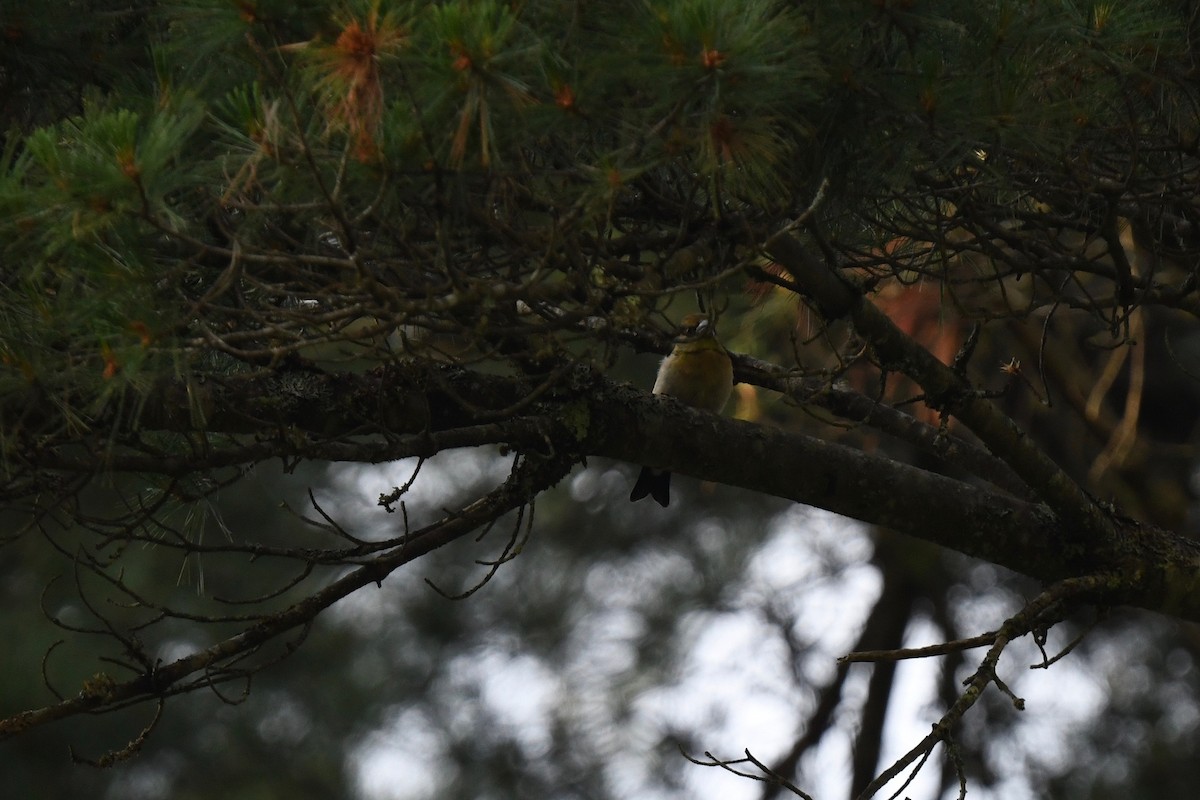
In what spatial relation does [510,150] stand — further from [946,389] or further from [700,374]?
[700,374]

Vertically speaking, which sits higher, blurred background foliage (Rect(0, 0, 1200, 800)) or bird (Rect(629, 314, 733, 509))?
bird (Rect(629, 314, 733, 509))

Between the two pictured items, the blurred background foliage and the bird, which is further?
the bird

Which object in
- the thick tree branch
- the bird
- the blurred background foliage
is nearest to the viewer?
the blurred background foliage

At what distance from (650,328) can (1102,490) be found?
403 cm

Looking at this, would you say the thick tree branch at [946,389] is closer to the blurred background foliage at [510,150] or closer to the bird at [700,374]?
the blurred background foliage at [510,150]

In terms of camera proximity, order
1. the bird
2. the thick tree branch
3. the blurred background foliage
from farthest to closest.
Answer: the bird
the thick tree branch
the blurred background foliage

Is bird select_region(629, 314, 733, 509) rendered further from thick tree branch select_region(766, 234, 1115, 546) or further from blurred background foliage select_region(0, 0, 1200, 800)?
thick tree branch select_region(766, 234, 1115, 546)

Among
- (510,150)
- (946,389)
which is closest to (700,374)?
(946,389)

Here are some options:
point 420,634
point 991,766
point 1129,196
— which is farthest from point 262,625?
point 420,634

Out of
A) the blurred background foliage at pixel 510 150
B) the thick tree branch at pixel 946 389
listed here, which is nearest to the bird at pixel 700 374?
the blurred background foliage at pixel 510 150

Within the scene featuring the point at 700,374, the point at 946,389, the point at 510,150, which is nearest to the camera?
the point at 510,150

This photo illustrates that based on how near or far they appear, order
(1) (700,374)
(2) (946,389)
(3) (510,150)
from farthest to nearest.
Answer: (1) (700,374) → (2) (946,389) → (3) (510,150)

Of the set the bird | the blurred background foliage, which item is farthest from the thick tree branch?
the bird

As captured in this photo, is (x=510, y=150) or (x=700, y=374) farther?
(x=700, y=374)
